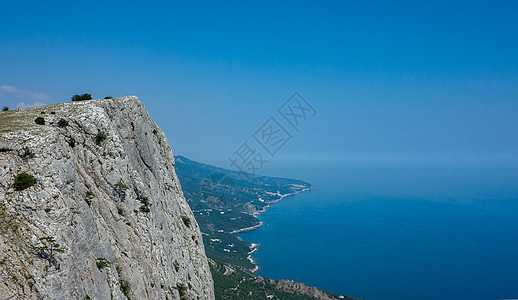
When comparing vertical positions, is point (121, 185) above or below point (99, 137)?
below

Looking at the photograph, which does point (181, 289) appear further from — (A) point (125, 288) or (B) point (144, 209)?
(A) point (125, 288)

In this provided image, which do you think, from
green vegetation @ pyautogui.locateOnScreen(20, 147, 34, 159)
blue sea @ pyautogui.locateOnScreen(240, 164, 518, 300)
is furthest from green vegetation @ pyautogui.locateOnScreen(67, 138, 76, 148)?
blue sea @ pyautogui.locateOnScreen(240, 164, 518, 300)

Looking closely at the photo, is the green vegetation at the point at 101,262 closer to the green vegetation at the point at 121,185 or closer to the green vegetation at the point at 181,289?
the green vegetation at the point at 121,185

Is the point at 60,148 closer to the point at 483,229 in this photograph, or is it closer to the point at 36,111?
the point at 36,111

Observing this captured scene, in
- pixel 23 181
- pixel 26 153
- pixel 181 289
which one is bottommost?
pixel 181 289

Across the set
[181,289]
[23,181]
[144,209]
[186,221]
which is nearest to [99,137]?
[144,209]

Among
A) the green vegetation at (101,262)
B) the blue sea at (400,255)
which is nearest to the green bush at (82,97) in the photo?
the green vegetation at (101,262)
